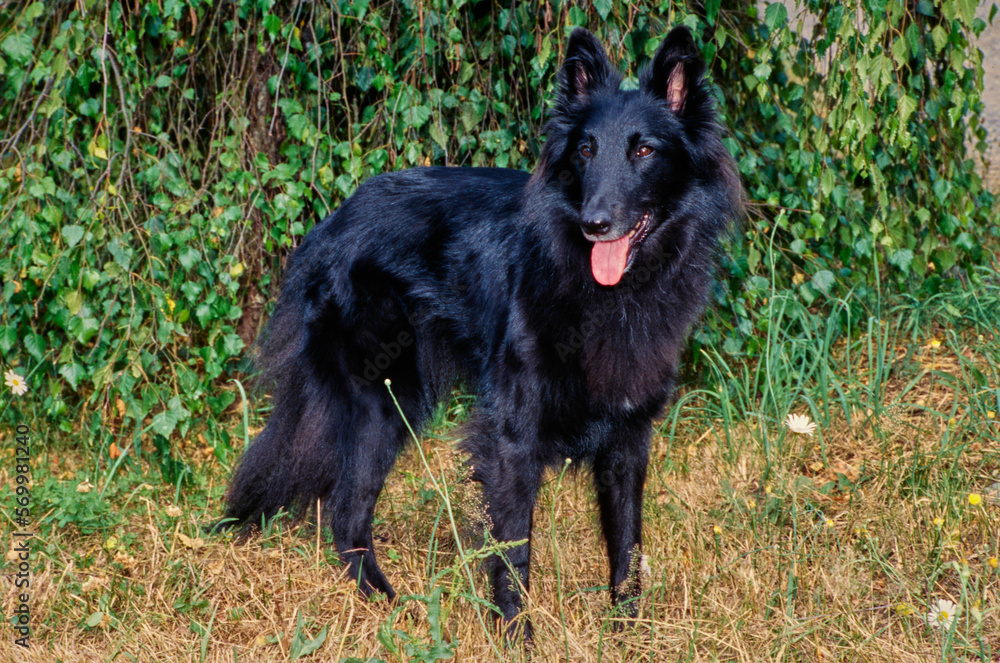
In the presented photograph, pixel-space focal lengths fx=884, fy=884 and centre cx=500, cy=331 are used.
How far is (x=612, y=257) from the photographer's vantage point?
8.13 ft

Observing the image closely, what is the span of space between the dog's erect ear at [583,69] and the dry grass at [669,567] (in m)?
1.16

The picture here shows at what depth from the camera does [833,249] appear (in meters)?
3.78

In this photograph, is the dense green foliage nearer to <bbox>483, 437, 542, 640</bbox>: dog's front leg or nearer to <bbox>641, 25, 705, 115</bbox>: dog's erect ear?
<bbox>641, 25, 705, 115</bbox>: dog's erect ear

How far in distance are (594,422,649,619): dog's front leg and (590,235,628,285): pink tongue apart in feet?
1.63

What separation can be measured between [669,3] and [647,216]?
3.37 feet

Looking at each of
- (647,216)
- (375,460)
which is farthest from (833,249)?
(375,460)

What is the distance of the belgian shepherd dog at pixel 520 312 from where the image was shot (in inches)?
100

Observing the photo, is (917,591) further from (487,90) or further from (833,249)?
(487,90)

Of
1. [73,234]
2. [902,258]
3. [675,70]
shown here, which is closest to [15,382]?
[73,234]

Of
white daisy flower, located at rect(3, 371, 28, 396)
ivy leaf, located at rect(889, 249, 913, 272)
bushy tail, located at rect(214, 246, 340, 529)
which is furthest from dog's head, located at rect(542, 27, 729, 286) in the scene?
white daisy flower, located at rect(3, 371, 28, 396)

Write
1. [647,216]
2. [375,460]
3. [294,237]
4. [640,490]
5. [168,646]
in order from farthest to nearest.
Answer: [294,237], [375,460], [640,490], [647,216], [168,646]

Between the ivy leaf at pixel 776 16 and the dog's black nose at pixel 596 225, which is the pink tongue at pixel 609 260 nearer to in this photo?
the dog's black nose at pixel 596 225

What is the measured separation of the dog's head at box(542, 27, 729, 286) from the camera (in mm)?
2447

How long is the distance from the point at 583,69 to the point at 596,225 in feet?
2.01
